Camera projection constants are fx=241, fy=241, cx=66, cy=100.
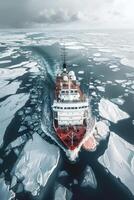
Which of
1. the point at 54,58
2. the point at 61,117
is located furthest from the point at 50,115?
the point at 54,58

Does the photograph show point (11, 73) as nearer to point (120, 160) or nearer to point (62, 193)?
point (120, 160)

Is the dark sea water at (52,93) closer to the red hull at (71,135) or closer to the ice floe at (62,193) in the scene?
the ice floe at (62,193)

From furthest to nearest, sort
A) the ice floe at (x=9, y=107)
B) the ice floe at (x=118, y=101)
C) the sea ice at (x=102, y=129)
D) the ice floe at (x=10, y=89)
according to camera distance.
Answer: the ice floe at (x=10, y=89)
the ice floe at (x=118, y=101)
the ice floe at (x=9, y=107)
the sea ice at (x=102, y=129)

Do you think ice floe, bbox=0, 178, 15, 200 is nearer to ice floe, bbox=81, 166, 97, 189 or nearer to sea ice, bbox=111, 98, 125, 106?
ice floe, bbox=81, 166, 97, 189

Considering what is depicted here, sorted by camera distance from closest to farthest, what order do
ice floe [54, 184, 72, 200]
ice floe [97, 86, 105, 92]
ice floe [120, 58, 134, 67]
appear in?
ice floe [54, 184, 72, 200] < ice floe [97, 86, 105, 92] < ice floe [120, 58, 134, 67]

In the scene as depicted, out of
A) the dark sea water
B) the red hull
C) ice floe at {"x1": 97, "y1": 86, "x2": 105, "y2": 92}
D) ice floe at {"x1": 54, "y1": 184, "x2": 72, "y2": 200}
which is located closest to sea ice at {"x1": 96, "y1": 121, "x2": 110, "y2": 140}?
the dark sea water

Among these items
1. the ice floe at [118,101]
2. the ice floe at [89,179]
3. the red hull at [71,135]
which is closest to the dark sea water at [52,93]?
the ice floe at [89,179]
